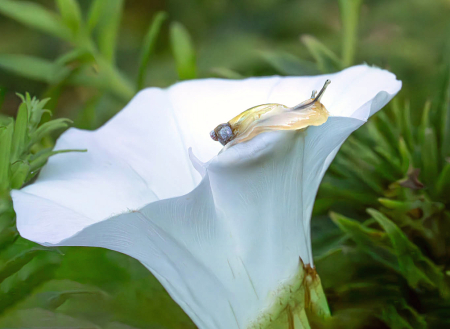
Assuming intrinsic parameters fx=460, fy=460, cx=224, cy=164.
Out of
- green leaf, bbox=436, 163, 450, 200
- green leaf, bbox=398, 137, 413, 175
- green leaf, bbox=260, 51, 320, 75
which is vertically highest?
green leaf, bbox=260, 51, 320, 75

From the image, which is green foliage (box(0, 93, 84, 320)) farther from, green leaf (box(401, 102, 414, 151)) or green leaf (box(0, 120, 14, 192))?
green leaf (box(401, 102, 414, 151))

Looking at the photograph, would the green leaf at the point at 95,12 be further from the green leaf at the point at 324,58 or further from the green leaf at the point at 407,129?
the green leaf at the point at 407,129

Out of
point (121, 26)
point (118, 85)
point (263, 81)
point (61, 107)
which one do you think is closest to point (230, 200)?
point (263, 81)

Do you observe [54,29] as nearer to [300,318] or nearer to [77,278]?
[77,278]

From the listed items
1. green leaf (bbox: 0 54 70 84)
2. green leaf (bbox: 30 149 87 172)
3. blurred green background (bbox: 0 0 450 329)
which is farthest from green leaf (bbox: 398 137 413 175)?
green leaf (bbox: 0 54 70 84)

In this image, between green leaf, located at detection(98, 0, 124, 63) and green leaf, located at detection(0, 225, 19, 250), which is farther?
green leaf, located at detection(98, 0, 124, 63)

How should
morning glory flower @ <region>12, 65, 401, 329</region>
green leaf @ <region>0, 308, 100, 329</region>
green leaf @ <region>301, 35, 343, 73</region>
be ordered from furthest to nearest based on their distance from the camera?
1. green leaf @ <region>301, 35, 343, 73</region>
2. green leaf @ <region>0, 308, 100, 329</region>
3. morning glory flower @ <region>12, 65, 401, 329</region>

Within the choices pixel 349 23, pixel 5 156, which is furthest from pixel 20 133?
pixel 349 23
